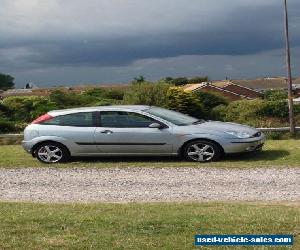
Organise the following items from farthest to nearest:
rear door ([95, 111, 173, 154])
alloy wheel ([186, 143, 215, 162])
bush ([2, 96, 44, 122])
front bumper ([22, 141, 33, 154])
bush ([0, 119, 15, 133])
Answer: bush ([2, 96, 44, 122])
bush ([0, 119, 15, 133])
front bumper ([22, 141, 33, 154])
rear door ([95, 111, 173, 154])
alloy wheel ([186, 143, 215, 162])

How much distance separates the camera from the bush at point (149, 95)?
21031 millimetres

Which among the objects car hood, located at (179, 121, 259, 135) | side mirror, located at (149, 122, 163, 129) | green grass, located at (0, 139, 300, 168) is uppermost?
side mirror, located at (149, 122, 163, 129)

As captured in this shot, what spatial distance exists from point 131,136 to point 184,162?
126cm

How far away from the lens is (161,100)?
69.9 ft

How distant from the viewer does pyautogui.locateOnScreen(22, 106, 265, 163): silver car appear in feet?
38.6

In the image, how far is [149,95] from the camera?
21094 mm

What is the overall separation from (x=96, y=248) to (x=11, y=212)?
2.27m

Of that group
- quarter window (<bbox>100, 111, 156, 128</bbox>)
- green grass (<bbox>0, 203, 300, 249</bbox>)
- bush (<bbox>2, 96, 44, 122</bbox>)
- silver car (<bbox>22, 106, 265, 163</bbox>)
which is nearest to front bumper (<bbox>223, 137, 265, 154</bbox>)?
silver car (<bbox>22, 106, 265, 163</bbox>)

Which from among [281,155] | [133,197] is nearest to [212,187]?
[133,197]

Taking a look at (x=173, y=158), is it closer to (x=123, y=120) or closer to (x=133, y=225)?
(x=123, y=120)

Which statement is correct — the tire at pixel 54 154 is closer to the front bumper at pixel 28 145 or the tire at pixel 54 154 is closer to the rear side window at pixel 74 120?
the front bumper at pixel 28 145

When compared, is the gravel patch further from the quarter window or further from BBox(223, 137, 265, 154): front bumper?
the quarter window

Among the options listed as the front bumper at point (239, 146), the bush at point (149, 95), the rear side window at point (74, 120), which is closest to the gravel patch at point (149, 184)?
the front bumper at point (239, 146)

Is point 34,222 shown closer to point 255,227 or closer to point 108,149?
point 255,227
